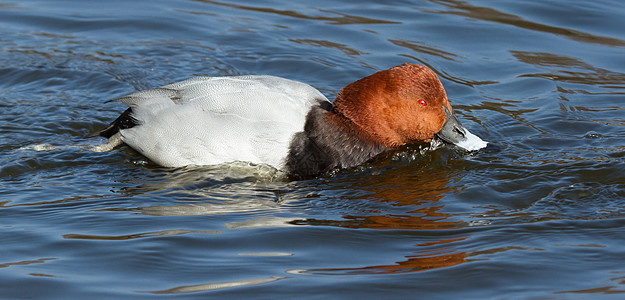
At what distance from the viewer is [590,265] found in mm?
3562

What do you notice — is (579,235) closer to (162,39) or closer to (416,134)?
(416,134)

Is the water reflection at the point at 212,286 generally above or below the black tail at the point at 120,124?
below

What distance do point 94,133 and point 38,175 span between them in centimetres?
79

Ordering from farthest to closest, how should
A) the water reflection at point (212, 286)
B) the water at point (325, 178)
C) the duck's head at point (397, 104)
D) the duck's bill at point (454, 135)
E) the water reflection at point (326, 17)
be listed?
the water reflection at point (326, 17)
the duck's bill at point (454, 135)
the duck's head at point (397, 104)
the water at point (325, 178)
the water reflection at point (212, 286)

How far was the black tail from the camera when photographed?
5164 millimetres

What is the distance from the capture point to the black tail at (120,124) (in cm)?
516

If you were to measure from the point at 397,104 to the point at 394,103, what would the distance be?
0.02 metres

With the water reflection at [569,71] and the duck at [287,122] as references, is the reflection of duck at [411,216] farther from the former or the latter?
the water reflection at [569,71]

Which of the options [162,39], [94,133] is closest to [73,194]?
[94,133]

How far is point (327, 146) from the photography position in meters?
4.96

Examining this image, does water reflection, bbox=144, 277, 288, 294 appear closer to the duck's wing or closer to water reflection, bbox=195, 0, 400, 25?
the duck's wing

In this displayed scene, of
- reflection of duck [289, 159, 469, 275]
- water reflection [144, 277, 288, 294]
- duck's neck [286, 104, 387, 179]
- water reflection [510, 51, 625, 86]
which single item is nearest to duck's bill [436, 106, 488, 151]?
reflection of duck [289, 159, 469, 275]

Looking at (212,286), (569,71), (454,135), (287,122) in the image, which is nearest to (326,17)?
(569,71)

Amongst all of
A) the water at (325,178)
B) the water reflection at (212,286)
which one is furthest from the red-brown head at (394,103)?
the water reflection at (212,286)
